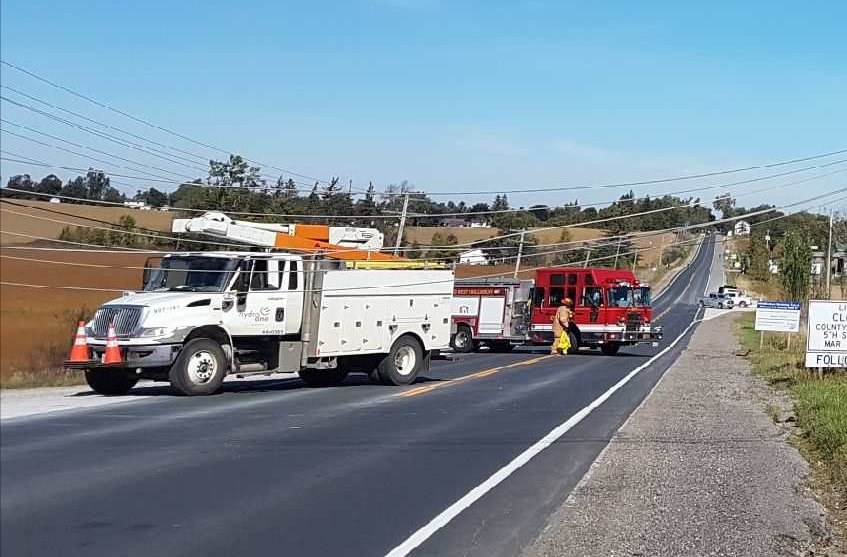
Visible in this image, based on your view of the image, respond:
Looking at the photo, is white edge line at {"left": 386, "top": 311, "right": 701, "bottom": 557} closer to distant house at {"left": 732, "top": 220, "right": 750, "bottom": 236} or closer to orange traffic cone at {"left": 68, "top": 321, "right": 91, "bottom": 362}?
orange traffic cone at {"left": 68, "top": 321, "right": 91, "bottom": 362}

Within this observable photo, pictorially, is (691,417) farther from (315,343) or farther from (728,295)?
(728,295)

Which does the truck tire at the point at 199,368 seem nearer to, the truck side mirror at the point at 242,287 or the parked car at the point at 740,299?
the truck side mirror at the point at 242,287

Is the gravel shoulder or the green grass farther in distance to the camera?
the green grass

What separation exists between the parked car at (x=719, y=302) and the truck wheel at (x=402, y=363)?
7538cm

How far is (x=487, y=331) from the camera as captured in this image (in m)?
40.7

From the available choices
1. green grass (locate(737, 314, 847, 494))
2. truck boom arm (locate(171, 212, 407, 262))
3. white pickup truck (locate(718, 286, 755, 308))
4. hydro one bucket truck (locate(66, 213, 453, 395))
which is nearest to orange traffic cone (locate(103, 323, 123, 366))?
truck boom arm (locate(171, 212, 407, 262))

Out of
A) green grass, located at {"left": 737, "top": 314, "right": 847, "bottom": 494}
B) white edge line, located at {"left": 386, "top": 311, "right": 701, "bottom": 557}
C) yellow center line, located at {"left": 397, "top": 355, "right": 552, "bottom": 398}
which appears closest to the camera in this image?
white edge line, located at {"left": 386, "top": 311, "right": 701, "bottom": 557}

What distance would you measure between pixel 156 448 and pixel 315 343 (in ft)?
44.1

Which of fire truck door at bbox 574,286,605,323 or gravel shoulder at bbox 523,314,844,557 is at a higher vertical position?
fire truck door at bbox 574,286,605,323

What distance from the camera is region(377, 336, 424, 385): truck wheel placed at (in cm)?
2114

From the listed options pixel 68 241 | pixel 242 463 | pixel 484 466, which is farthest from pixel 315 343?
pixel 68 241

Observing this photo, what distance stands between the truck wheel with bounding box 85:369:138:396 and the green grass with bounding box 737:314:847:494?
698cm

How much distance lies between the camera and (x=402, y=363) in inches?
849

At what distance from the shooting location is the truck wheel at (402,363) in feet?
69.4
